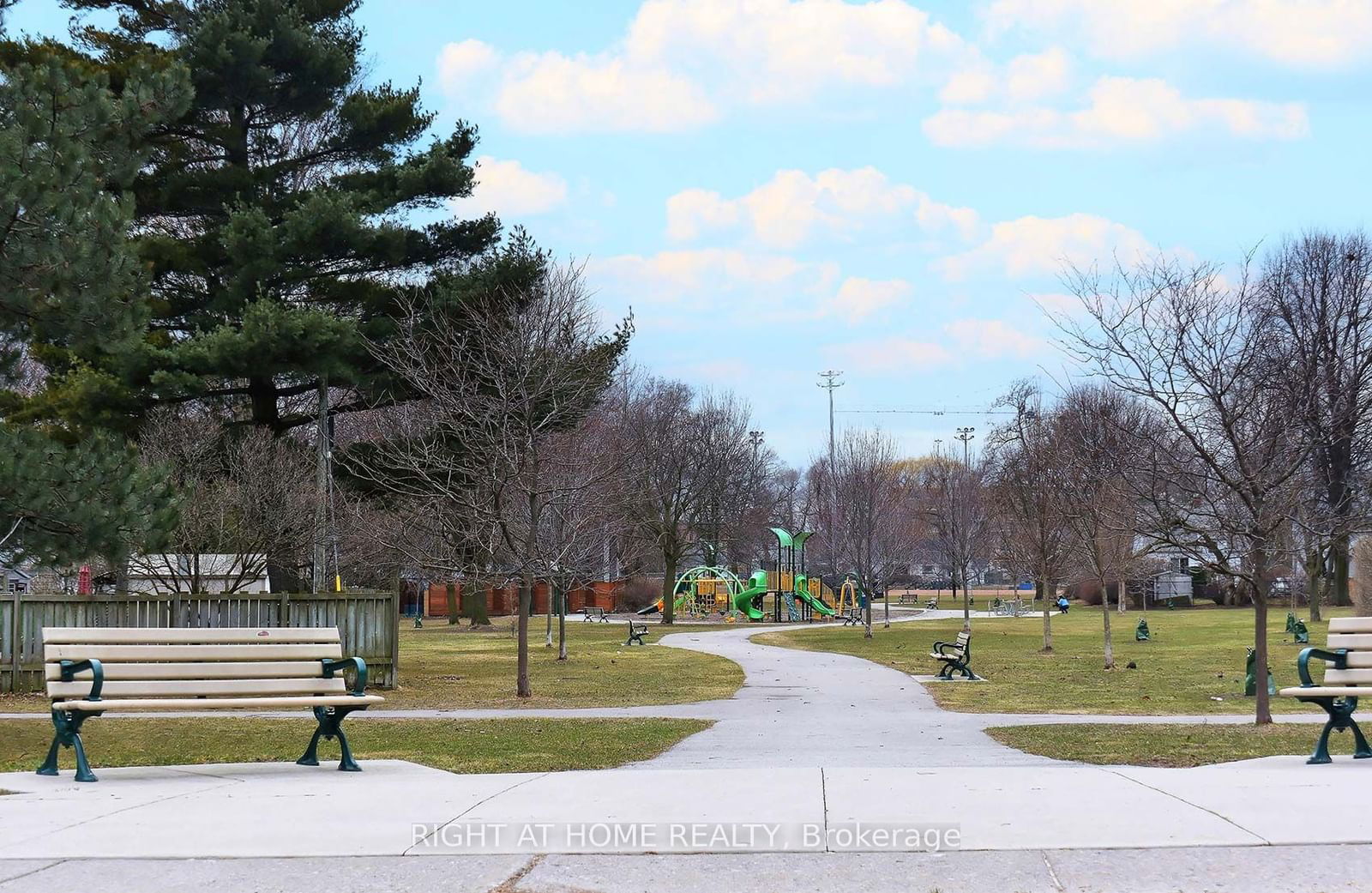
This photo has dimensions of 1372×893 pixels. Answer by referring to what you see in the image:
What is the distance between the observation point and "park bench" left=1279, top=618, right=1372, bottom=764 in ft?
32.3

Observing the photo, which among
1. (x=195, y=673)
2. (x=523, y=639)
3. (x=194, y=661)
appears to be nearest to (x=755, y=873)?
(x=195, y=673)

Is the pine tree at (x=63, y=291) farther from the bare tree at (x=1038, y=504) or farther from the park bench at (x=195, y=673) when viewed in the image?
the bare tree at (x=1038, y=504)

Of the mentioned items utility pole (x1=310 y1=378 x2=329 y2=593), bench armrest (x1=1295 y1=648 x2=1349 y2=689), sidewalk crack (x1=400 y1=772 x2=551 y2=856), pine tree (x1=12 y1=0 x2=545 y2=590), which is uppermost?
pine tree (x1=12 y1=0 x2=545 y2=590)

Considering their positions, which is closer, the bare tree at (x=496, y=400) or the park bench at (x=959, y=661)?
the bare tree at (x=496, y=400)

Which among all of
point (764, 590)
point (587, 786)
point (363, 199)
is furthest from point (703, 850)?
point (764, 590)

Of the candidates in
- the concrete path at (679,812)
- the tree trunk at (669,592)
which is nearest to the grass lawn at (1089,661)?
the tree trunk at (669,592)

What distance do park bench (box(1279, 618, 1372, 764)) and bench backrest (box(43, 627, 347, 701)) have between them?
7.21 metres

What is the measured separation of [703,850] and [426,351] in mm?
18971

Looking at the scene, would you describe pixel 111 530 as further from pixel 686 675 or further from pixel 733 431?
pixel 733 431

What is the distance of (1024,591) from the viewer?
398ft

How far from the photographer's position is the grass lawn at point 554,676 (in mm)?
20344

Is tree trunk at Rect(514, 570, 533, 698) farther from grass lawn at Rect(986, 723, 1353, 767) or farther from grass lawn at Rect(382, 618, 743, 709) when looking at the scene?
grass lawn at Rect(986, 723, 1353, 767)

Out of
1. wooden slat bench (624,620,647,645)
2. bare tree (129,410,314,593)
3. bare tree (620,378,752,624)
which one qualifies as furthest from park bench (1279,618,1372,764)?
bare tree (620,378,752,624)

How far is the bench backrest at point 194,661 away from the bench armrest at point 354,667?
0.26ft
